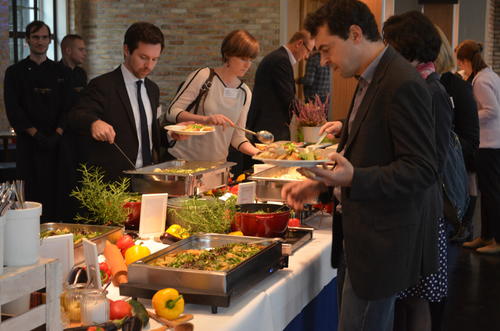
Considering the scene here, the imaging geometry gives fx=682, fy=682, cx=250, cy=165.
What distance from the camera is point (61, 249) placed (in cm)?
196

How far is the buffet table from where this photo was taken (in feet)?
5.93

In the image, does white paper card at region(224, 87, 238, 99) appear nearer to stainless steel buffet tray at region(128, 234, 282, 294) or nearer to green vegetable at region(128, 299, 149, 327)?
stainless steel buffet tray at region(128, 234, 282, 294)

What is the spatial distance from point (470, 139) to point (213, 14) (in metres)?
5.86

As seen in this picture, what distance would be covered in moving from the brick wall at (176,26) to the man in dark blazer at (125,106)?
5.72 m

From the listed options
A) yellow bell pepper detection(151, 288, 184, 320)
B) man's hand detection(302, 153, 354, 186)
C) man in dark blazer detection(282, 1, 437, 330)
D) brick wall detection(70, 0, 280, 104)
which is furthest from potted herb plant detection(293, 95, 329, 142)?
brick wall detection(70, 0, 280, 104)

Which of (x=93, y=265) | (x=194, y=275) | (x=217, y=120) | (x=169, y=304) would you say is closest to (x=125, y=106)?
(x=217, y=120)

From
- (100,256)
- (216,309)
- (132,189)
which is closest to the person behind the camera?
(216,309)

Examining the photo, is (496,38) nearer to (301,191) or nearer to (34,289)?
(301,191)

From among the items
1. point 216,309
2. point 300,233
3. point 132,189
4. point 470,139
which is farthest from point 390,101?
point 470,139

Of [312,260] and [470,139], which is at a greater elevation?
[470,139]

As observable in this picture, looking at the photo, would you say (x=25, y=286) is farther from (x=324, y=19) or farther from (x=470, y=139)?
(x=470, y=139)

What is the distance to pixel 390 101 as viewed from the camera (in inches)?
72.5

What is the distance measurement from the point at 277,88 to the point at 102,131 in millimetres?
2255

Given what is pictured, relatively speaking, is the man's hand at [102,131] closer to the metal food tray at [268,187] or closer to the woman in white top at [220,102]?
the metal food tray at [268,187]
